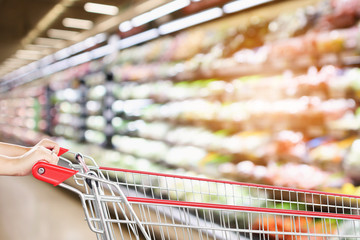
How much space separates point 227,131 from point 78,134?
4690 millimetres

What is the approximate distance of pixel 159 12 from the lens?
468cm

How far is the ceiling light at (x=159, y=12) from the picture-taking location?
424cm

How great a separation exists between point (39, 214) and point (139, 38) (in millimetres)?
2633

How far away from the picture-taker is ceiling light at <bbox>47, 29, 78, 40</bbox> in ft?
23.5

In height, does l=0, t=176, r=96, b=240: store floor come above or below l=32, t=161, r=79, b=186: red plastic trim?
below

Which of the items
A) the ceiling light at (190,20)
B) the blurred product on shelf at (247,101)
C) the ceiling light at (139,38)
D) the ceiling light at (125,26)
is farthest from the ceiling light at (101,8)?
the ceiling light at (190,20)

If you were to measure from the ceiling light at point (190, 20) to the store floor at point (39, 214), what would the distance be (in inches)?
93.1

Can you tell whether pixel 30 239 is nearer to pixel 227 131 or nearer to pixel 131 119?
pixel 227 131

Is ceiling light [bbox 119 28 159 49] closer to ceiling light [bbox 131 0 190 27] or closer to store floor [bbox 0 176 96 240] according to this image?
ceiling light [bbox 131 0 190 27]

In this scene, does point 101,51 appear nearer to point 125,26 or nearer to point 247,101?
point 125,26

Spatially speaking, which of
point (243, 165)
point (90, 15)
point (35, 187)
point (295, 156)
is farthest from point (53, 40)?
point (295, 156)

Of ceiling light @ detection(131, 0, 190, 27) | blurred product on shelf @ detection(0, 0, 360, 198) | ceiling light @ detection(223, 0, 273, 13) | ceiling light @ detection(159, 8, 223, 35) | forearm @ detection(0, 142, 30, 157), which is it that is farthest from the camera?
ceiling light @ detection(131, 0, 190, 27)

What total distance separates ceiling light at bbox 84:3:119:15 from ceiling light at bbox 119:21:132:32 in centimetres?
22

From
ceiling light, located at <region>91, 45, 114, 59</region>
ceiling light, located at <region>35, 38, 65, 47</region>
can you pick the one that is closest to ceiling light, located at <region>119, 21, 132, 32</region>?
ceiling light, located at <region>91, 45, 114, 59</region>
